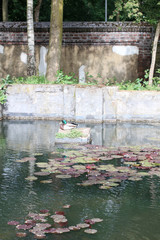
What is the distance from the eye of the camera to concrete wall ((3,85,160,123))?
13336 millimetres

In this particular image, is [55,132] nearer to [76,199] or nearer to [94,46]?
[76,199]

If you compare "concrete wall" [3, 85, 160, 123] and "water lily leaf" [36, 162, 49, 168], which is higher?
"concrete wall" [3, 85, 160, 123]

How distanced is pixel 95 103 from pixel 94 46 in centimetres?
486

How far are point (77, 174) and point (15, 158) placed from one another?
1747mm

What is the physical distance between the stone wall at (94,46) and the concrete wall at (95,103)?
4.41 m

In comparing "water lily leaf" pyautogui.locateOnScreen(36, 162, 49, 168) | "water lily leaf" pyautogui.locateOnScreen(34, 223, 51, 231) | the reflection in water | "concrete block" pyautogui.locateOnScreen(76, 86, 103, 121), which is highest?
"concrete block" pyautogui.locateOnScreen(76, 86, 103, 121)

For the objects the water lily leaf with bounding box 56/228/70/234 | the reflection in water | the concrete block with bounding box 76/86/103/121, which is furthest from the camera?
the concrete block with bounding box 76/86/103/121

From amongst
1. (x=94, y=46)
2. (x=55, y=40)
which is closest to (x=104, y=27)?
(x=94, y=46)

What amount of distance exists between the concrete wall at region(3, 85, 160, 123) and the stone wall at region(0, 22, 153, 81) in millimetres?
4411

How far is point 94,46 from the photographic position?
17.6 m

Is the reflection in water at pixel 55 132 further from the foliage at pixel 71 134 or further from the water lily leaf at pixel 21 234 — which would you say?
the water lily leaf at pixel 21 234

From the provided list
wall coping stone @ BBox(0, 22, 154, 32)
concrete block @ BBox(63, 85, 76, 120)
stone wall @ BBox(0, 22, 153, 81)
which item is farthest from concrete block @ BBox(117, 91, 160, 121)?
wall coping stone @ BBox(0, 22, 154, 32)

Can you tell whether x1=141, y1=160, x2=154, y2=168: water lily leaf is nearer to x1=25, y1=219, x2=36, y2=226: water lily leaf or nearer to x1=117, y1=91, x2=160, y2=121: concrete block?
x1=25, y1=219, x2=36, y2=226: water lily leaf

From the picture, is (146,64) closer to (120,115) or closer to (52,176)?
(120,115)
